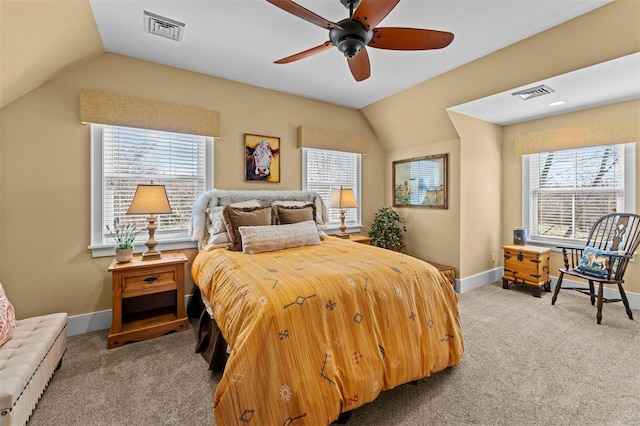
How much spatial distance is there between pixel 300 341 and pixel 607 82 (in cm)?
372

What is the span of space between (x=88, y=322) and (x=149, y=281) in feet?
2.61

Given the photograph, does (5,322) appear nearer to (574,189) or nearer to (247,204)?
(247,204)

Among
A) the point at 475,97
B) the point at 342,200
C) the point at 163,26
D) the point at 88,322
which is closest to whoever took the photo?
the point at 163,26

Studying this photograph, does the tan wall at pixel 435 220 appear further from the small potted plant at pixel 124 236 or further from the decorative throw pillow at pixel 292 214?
the small potted plant at pixel 124 236

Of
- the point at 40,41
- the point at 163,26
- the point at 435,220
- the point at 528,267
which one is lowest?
the point at 528,267

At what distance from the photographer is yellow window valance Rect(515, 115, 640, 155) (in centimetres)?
318

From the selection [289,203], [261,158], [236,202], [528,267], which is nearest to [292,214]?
[289,203]

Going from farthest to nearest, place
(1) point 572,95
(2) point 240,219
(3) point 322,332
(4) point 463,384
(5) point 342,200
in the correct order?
(5) point 342,200, (1) point 572,95, (2) point 240,219, (4) point 463,384, (3) point 322,332

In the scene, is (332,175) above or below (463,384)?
above

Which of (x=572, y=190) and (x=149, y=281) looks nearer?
(x=149, y=281)

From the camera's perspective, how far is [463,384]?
6.24 ft

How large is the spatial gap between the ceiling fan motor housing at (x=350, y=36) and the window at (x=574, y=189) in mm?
3633

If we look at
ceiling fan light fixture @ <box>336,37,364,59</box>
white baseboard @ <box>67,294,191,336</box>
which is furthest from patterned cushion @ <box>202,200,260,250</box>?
ceiling fan light fixture @ <box>336,37,364,59</box>

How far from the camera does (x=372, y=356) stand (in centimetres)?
161
